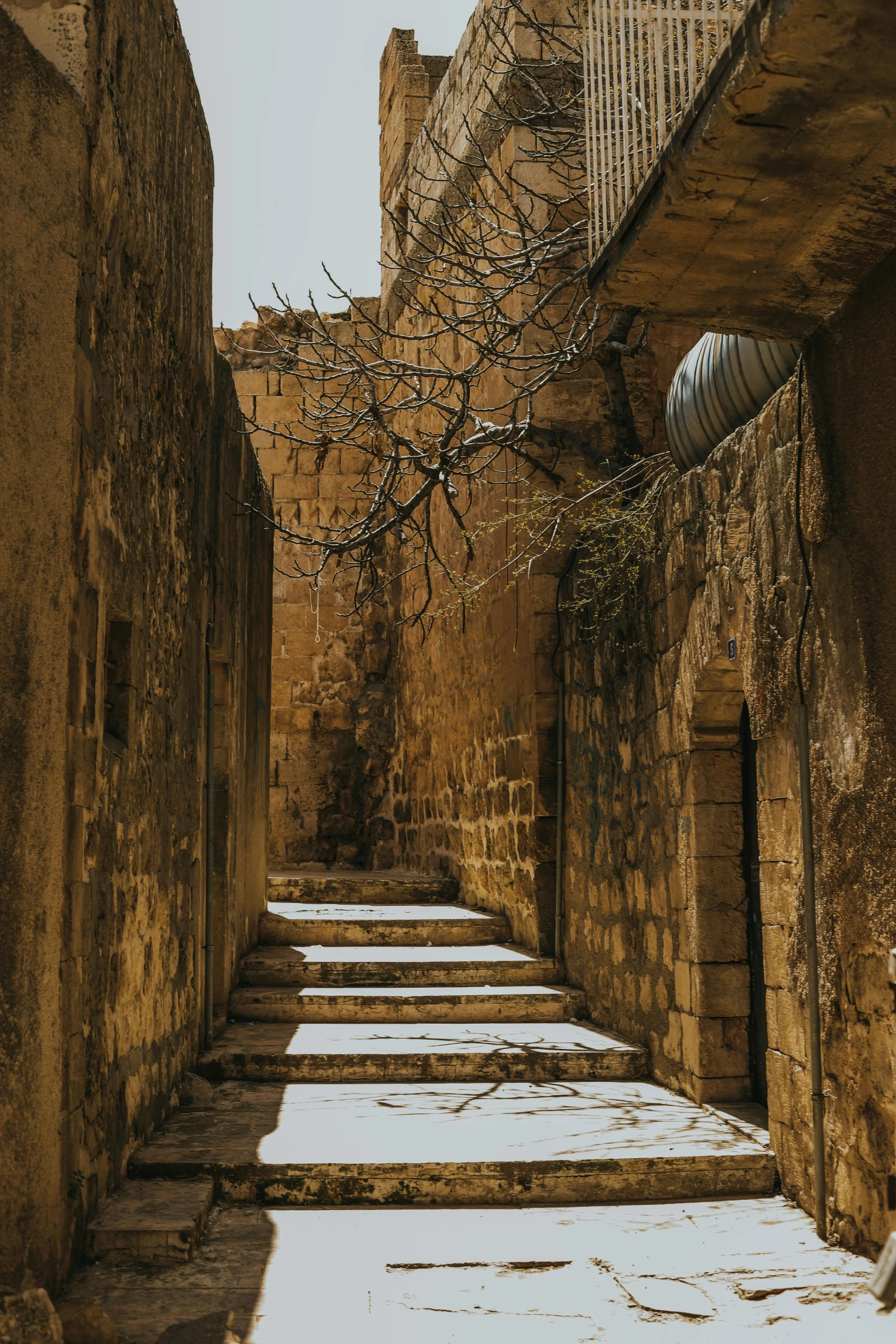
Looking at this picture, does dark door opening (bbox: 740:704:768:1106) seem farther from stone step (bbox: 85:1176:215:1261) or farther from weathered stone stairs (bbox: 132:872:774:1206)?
stone step (bbox: 85:1176:215:1261)

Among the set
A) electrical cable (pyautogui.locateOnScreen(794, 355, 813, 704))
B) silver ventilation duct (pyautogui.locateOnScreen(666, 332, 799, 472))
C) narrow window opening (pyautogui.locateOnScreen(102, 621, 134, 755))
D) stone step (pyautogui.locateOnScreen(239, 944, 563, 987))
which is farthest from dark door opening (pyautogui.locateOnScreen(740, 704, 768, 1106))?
narrow window opening (pyautogui.locateOnScreen(102, 621, 134, 755))

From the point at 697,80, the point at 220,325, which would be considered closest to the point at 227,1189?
the point at 697,80

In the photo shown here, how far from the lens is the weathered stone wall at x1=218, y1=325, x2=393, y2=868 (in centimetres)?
1252

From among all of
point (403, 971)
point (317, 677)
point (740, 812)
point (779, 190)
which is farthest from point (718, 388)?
point (317, 677)

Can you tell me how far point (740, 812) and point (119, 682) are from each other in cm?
262

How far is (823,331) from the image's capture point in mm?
3969

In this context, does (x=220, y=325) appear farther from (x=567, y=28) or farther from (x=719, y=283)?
(x=719, y=283)

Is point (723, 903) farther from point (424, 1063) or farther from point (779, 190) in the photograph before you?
point (779, 190)

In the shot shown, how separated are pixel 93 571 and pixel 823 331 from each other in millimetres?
2364

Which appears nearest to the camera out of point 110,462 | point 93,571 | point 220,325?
point 93,571

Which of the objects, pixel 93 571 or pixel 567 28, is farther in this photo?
pixel 567 28

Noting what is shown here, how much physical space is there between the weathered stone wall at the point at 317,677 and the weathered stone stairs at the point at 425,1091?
11.5 feet

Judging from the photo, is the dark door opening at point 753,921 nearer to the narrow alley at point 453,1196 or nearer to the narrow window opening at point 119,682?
the narrow alley at point 453,1196

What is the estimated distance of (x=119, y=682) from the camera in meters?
4.35
